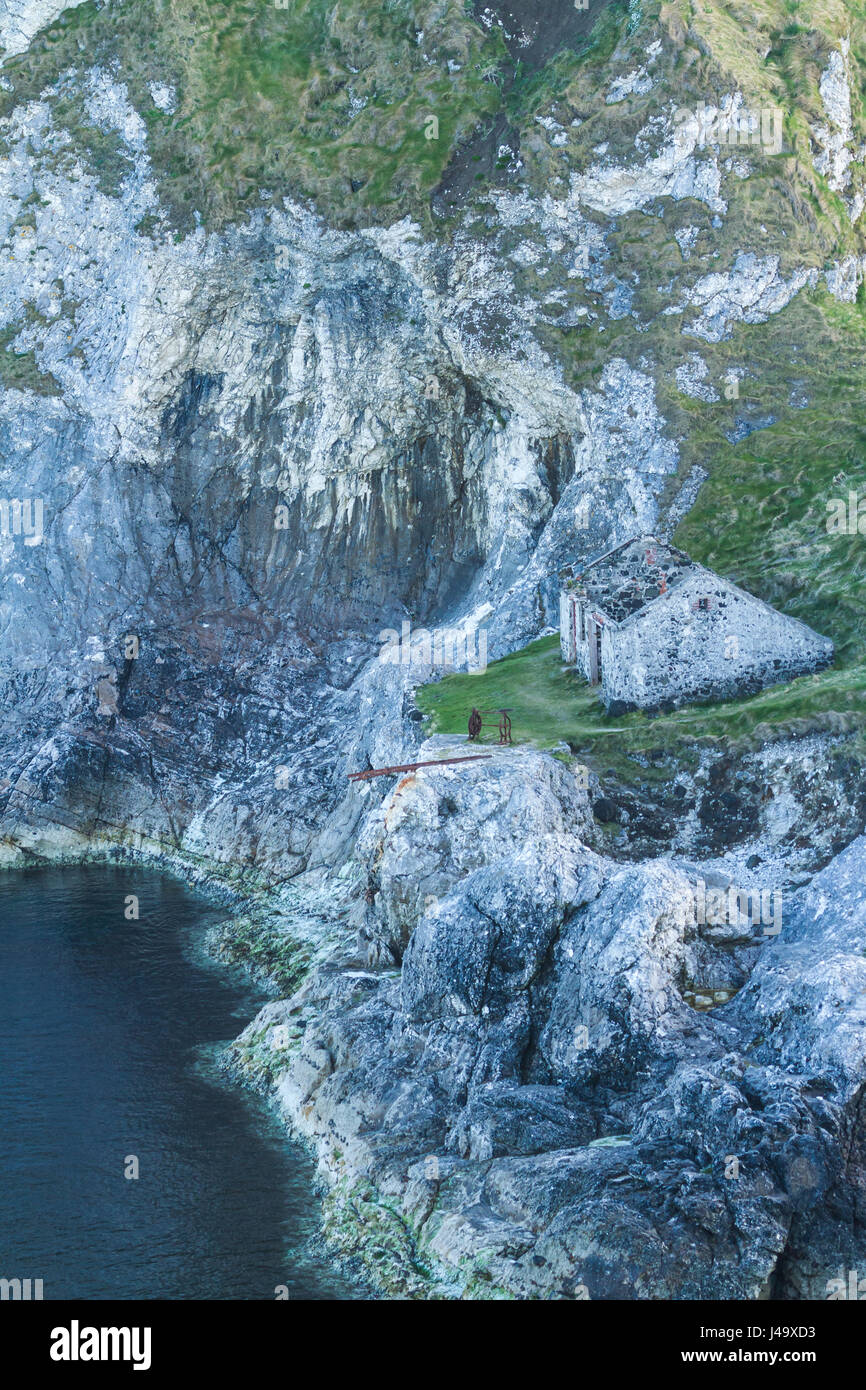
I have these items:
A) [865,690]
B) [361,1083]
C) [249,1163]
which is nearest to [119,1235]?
[249,1163]

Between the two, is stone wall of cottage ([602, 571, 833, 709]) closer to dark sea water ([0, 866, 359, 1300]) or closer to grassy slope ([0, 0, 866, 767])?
grassy slope ([0, 0, 866, 767])

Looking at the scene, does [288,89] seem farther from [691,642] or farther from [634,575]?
[691,642]

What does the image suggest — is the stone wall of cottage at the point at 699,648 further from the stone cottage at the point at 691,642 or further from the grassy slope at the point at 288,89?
the grassy slope at the point at 288,89

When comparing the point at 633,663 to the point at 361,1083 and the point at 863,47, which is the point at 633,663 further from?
the point at 863,47

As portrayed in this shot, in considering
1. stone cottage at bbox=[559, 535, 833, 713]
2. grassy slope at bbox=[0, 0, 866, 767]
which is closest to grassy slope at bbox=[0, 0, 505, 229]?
grassy slope at bbox=[0, 0, 866, 767]

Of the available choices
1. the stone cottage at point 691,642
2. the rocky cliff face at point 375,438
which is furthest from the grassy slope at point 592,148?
the stone cottage at point 691,642

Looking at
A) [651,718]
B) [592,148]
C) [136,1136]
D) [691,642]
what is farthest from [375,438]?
[136,1136]
